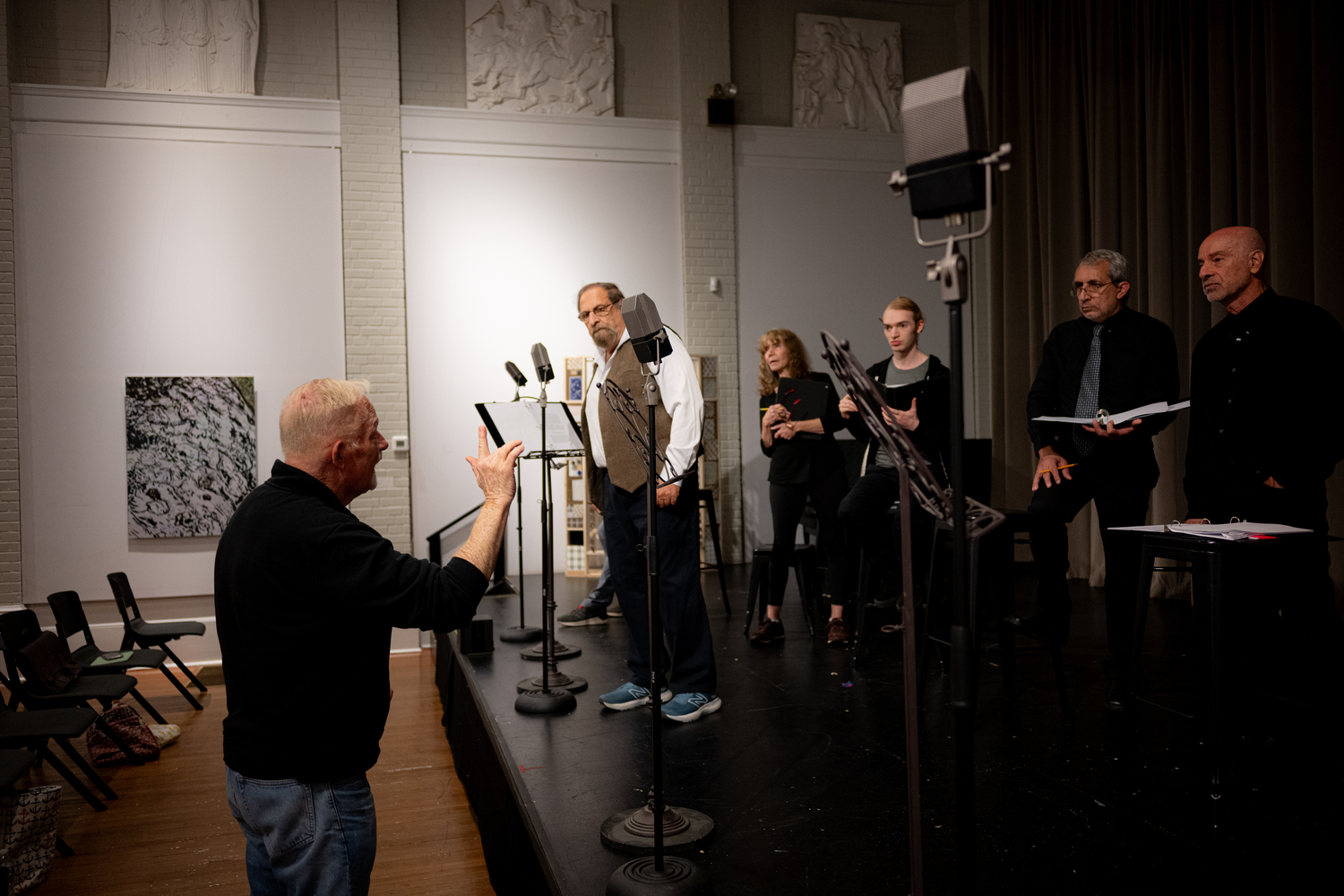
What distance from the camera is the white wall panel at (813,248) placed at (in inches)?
319

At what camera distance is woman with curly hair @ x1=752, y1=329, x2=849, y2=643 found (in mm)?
4516

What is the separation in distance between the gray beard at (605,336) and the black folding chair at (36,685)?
2403 millimetres

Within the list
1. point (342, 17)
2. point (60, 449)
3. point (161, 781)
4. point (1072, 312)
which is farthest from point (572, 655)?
point (342, 17)

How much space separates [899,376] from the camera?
4176 millimetres

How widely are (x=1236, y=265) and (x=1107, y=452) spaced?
29.3 inches

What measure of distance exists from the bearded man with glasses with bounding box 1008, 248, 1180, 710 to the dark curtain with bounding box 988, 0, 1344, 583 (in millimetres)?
2119

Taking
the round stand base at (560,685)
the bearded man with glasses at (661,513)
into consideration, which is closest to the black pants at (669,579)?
the bearded man with glasses at (661,513)

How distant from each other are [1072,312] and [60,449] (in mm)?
7329

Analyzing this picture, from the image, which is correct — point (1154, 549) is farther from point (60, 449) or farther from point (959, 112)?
point (60, 449)

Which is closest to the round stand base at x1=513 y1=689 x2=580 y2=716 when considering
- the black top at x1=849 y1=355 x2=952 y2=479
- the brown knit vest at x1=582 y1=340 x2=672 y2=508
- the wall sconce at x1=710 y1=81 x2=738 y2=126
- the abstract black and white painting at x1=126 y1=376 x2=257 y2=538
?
the brown knit vest at x1=582 y1=340 x2=672 y2=508

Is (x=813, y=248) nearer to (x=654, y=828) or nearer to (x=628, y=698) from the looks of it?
(x=628, y=698)

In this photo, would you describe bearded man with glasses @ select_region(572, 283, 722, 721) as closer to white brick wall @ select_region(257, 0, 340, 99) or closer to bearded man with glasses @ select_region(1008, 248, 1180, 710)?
bearded man with glasses @ select_region(1008, 248, 1180, 710)

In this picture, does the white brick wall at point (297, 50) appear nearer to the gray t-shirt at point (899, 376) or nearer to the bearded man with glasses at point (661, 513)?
the bearded man with glasses at point (661, 513)

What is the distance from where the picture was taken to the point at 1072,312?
7168mm
